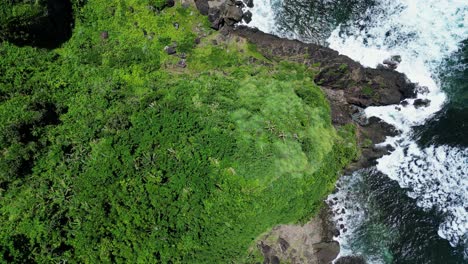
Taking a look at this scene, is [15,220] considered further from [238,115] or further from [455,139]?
[455,139]

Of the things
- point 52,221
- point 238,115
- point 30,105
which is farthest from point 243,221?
point 30,105

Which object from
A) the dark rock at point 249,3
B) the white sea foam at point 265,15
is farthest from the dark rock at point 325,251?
the dark rock at point 249,3

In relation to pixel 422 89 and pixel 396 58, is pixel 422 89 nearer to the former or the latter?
pixel 422 89

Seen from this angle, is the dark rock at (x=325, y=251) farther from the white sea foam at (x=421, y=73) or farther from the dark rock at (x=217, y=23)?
the dark rock at (x=217, y=23)

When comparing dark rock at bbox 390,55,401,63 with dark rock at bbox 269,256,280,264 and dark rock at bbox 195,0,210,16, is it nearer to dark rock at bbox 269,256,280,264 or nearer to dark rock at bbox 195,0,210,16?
dark rock at bbox 195,0,210,16

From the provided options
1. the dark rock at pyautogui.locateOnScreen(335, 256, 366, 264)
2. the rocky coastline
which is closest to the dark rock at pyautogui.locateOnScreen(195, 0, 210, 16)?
the rocky coastline

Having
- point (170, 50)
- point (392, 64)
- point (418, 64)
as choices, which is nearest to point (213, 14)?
point (170, 50)
